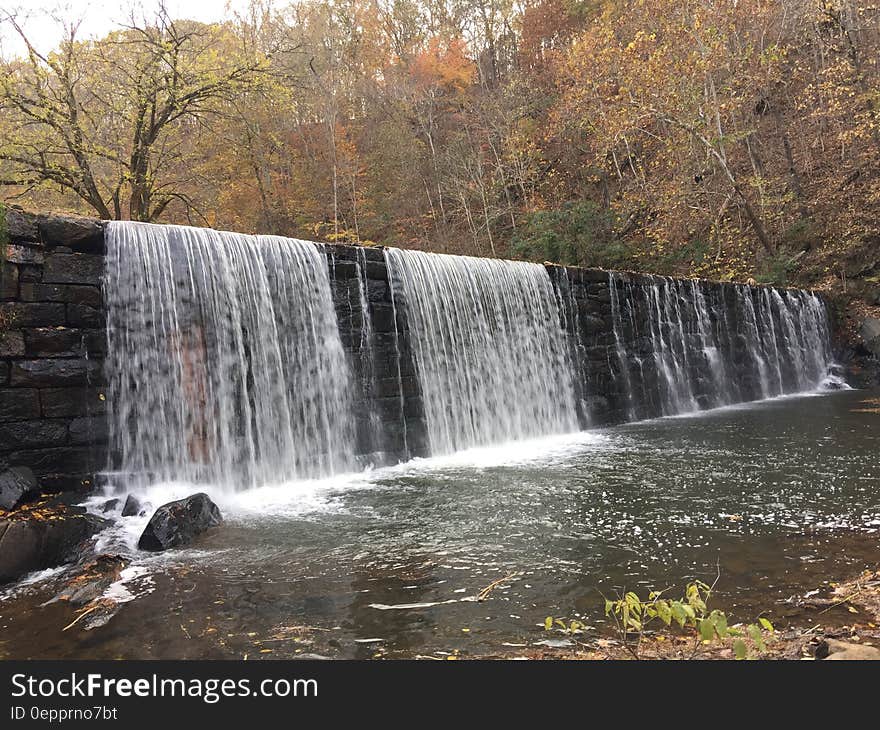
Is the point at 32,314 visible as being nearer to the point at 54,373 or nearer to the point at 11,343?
the point at 11,343

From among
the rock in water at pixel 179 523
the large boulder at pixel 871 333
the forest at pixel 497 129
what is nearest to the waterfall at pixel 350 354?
the rock in water at pixel 179 523

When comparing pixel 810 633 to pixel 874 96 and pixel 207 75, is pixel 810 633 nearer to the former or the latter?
pixel 207 75


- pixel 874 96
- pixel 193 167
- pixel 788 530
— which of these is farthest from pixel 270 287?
pixel 874 96

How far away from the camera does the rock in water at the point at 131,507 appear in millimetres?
5616

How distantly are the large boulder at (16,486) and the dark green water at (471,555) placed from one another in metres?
0.99

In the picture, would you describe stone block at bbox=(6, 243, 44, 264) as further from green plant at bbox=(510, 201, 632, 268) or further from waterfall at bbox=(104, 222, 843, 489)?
green plant at bbox=(510, 201, 632, 268)

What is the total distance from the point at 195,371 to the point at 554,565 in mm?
4860

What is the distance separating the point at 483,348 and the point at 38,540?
7138 millimetres

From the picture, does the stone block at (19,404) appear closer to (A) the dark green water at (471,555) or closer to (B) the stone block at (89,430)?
(B) the stone block at (89,430)

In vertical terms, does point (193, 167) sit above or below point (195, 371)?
above

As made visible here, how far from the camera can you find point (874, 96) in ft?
51.2

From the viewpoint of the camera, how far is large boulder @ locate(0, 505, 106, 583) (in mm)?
4277

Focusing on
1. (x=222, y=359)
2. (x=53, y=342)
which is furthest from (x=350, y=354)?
(x=53, y=342)

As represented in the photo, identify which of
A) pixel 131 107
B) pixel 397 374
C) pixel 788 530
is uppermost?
pixel 131 107
